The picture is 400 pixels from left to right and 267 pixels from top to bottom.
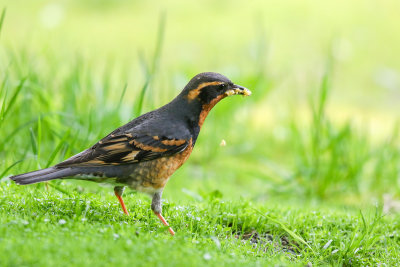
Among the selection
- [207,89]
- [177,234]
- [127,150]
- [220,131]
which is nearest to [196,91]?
[207,89]

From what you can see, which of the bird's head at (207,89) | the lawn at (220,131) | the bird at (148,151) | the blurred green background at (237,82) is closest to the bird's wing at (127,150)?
the bird at (148,151)

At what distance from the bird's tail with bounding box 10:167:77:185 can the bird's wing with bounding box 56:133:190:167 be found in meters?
0.08

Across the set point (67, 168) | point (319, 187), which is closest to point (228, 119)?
point (319, 187)

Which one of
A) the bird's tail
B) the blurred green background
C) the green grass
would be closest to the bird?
the bird's tail

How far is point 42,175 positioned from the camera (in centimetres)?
435

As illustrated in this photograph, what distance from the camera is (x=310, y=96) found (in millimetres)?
7250

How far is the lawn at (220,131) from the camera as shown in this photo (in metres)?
4.25

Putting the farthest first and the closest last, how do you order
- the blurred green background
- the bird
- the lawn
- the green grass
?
the blurred green background
the bird
the lawn
the green grass

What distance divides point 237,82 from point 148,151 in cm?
396

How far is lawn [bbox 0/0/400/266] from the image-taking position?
425cm

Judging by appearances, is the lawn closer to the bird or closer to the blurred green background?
the blurred green background

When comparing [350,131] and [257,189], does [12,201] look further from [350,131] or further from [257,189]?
[350,131]

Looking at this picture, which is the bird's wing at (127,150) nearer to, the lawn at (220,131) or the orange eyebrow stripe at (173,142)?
the orange eyebrow stripe at (173,142)

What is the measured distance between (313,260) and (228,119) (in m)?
4.12
